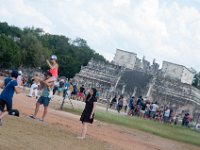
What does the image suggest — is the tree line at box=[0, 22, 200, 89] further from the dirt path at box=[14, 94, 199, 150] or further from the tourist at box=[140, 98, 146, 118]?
the dirt path at box=[14, 94, 199, 150]

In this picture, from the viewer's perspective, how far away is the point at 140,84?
Result: 70438 mm

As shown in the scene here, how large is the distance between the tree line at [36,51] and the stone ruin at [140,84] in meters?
10.5

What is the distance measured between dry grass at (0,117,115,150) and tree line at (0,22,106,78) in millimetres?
53433

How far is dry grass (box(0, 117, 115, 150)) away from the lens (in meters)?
11.4

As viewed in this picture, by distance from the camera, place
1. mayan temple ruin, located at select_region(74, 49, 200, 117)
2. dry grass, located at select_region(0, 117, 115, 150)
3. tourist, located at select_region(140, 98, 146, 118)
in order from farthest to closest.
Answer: mayan temple ruin, located at select_region(74, 49, 200, 117) < tourist, located at select_region(140, 98, 146, 118) < dry grass, located at select_region(0, 117, 115, 150)

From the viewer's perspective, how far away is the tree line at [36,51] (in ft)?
228

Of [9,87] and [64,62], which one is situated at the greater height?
[64,62]

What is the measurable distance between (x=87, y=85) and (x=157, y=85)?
11254 millimetres

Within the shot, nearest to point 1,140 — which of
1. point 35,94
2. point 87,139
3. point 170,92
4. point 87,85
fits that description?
point 87,139

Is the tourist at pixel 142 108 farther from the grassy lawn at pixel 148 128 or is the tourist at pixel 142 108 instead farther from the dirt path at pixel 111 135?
the dirt path at pixel 111 135

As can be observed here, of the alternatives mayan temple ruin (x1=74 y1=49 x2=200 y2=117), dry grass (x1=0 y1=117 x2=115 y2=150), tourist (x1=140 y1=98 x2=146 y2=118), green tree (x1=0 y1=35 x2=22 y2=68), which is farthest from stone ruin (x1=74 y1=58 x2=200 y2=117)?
dry grass (x1=0 y1=117 x2=115 y2=150)

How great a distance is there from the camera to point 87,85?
67188 mm

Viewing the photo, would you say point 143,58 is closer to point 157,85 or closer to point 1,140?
point 157,85

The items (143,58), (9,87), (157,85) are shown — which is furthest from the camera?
(143,58)
